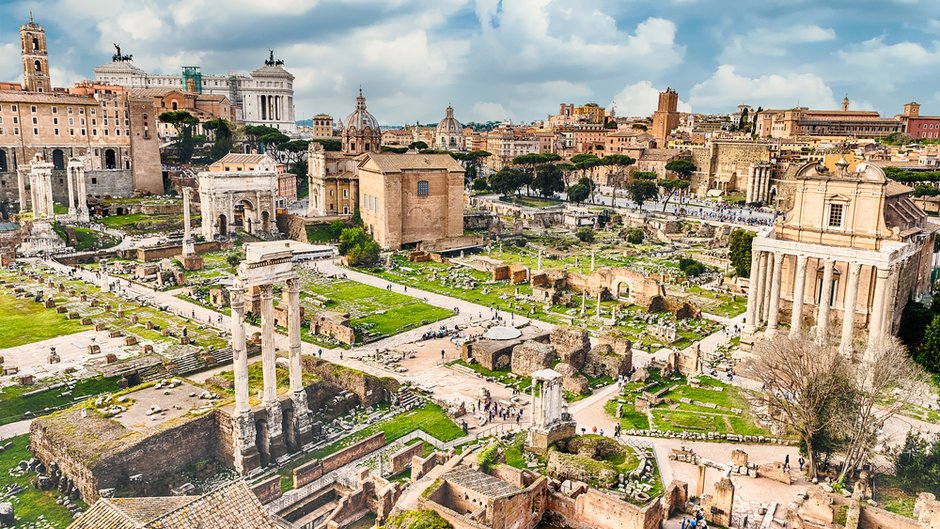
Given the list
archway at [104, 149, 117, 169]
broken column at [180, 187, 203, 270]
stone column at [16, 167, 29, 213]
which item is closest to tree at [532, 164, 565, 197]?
broken column at [180, 187, 203, 270]

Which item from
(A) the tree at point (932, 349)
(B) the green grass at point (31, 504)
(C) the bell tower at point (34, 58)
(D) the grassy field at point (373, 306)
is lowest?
(B) the green grass at point (31, 504)

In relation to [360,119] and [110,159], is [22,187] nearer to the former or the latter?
[110,159]

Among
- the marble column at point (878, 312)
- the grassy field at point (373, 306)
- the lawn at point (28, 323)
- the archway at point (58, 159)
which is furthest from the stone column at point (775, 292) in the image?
the archway at point (58, 159)

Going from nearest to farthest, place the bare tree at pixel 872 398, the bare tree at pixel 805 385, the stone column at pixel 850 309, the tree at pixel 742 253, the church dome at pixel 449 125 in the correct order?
the bare tree at pixel 872 398 → the bare tree at pixel 805 385 → the stone column at pixel 850 309 → the tree at pixel 742 253 → the church dome at pixel 449 125

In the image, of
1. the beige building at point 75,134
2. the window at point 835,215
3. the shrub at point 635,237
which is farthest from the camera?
the shrub at point 635,237

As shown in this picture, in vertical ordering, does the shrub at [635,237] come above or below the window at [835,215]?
below

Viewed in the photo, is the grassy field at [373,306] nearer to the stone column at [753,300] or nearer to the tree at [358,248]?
the tree at [358,248]

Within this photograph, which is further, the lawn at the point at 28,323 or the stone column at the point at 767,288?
the stone column at the point at 767,288
